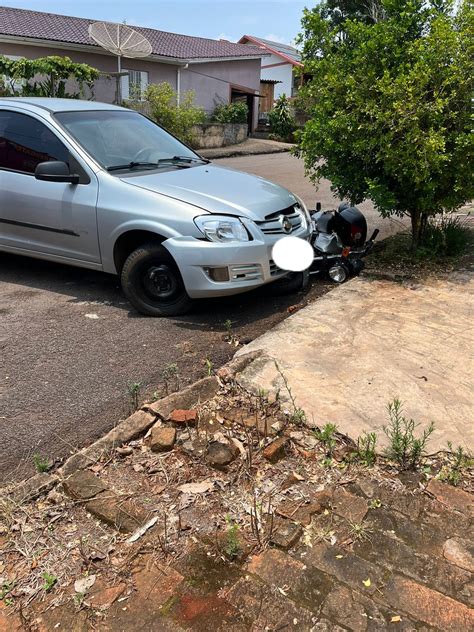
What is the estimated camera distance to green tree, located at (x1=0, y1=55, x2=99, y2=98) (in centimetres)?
1633

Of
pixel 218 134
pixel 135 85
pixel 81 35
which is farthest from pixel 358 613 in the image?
pixel 81 35

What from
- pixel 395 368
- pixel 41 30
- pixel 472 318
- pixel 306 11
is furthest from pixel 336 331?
pixel 41 30

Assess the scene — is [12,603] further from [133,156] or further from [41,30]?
[41,30]

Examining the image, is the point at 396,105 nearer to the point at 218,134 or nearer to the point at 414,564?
the point at 414,564

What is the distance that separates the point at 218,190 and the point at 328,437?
269 cm

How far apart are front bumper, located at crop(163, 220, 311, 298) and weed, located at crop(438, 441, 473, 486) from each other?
7.27 ft

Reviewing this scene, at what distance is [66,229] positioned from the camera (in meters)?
5.12

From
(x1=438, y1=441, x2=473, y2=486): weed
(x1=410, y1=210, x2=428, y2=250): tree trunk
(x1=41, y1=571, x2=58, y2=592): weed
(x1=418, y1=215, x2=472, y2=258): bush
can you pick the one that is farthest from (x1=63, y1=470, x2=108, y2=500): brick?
(x1=410, y1=210, x2=428, y2=250): tree trunk

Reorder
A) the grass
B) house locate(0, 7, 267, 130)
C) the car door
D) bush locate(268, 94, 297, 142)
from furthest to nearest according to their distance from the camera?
bush locate(268, 94, 297, 142) → house locate(0, 7, 267, 130) → the grass → the car door

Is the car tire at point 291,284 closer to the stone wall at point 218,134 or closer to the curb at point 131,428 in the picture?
the curb at point 131,428

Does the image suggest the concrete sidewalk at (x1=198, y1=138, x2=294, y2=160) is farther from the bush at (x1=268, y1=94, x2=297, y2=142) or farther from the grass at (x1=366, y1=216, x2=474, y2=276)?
the grass at (x1=366, y1=216, x2=474, y2=276)

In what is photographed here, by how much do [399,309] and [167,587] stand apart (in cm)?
351

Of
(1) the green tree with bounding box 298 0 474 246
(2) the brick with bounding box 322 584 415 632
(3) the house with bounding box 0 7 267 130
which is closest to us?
(2) the brick with bounding box 322 584 415 632

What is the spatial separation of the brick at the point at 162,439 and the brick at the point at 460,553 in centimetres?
148
